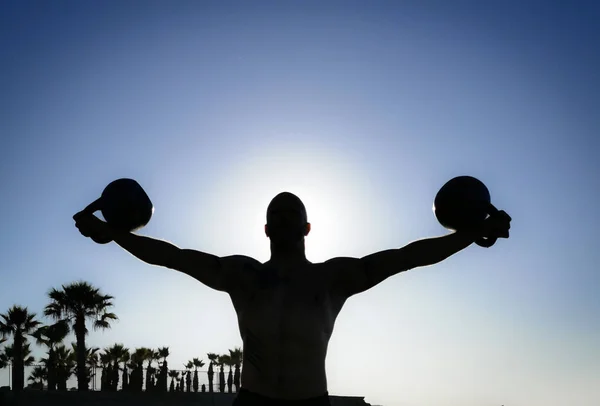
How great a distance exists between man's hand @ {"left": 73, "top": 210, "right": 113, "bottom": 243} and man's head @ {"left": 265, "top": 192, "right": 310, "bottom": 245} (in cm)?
110

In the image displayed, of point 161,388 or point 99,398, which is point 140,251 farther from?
point 161,388

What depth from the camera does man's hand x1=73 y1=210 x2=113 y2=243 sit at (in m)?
4.74

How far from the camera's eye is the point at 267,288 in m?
4.31

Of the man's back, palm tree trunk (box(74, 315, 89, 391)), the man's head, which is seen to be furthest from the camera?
palm tree trunk (box(74, 315, 89, 391))

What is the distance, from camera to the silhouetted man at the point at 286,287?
13.5 ft

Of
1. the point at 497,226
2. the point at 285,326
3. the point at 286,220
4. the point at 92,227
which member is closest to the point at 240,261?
the point at 286,220

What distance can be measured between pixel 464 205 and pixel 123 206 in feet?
7.38

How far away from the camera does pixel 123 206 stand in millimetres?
4730

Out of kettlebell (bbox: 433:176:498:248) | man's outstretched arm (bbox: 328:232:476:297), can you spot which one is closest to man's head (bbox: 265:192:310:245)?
man's outstretched arm (bbox: 328:232:476:297)

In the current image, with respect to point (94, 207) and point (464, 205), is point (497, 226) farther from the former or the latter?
point (94, 207)

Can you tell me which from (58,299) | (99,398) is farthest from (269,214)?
(58,299)

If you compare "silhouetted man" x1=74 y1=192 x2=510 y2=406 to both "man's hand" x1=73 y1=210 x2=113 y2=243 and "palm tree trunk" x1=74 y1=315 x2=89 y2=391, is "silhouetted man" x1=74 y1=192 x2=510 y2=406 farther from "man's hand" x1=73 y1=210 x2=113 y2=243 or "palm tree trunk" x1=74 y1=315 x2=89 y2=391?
"palm tree trunk" x1=74 y1=315 x2=89 y2=391

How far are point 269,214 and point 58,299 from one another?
37.5 m

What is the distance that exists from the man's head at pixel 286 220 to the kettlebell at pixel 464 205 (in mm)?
1049
